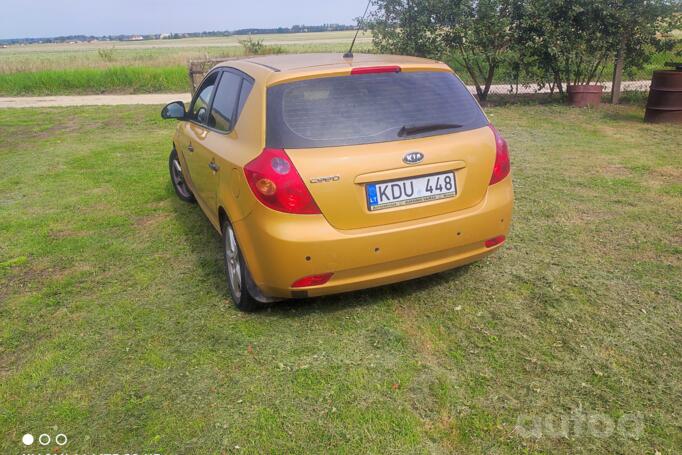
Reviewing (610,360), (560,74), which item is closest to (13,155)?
(610,360)

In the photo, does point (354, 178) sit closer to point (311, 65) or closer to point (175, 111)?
point (311, 65)

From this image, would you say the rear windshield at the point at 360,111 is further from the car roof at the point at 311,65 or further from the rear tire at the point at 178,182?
the rear tire at the point at 178,182

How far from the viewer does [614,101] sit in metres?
11.7

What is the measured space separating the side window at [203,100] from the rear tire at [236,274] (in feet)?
3.96

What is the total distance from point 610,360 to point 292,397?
67.5 inches

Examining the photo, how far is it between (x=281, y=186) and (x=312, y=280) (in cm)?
57

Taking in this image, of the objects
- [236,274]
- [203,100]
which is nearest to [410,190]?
[236,274]

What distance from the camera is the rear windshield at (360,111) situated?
9.76ft

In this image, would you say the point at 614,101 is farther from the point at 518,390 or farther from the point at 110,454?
the point at 110,454

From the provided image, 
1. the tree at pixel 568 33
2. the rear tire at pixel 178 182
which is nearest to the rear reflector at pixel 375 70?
the rear tire at pixel 178 182

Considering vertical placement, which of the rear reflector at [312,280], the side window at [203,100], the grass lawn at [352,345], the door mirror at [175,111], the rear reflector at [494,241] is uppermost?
the side window at [203,100]

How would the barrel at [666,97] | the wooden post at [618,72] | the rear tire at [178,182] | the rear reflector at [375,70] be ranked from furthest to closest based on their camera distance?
the wooden post at [618,72] → the barrel at [666,97] → the rear tire at [178,182] → the rear reflector at [375,70]

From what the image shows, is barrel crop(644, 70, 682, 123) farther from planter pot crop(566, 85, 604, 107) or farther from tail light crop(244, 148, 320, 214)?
tail light crop(244, 148, 320, 214)

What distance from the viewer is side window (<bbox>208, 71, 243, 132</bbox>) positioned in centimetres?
362
